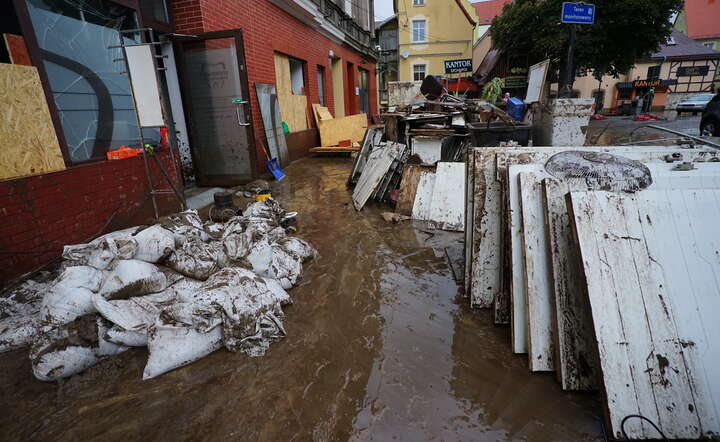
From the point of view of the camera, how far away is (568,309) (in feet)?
6.46

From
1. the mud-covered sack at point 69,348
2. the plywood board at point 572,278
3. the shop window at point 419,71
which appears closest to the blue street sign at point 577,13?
the plywood board at point 572,278

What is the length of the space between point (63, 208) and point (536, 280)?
13.5ft

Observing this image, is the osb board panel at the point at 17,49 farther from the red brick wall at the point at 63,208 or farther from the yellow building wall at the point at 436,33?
the yellow building wall at the point at 436,33

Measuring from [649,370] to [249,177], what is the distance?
6.18m

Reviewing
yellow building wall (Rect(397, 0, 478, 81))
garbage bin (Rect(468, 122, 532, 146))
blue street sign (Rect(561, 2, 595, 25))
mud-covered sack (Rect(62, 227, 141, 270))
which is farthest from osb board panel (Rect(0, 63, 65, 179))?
yellow building wall (Rect(397, 0, 478, 81))

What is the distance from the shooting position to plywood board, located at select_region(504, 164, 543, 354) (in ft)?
7.16

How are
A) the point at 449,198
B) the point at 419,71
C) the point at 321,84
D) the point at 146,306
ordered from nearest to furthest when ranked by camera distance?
the point at 146,306 < the point at 449,198 < the point at 321,84 < the point at 419,71

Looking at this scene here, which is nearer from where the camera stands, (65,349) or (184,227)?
(65,349)

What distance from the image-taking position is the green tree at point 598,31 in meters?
14.4

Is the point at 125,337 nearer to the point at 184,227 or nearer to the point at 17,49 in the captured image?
the point at 184,227

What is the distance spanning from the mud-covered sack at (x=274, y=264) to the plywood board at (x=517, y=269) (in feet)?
6.09

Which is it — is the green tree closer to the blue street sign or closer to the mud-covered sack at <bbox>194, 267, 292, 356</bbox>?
the blue street sign

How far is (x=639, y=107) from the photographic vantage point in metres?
27.1

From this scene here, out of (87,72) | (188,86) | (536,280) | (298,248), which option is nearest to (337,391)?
(536,280)
